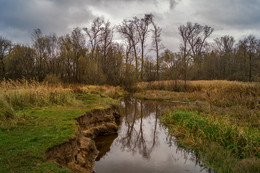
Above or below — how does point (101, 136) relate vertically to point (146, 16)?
below

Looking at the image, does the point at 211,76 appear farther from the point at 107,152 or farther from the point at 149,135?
the point at 107,152

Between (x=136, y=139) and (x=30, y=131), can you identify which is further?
(x=136, y=139)

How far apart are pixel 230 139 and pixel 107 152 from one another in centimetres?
402

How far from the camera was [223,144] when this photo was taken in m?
5.82

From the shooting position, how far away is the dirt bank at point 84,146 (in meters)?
4.11

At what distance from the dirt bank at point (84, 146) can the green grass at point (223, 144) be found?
3262mm

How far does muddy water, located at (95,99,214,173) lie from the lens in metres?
5.13

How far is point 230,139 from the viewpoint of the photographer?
5805mm

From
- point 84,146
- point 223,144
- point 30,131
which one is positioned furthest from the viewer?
point 223,144

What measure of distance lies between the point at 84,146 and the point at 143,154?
205 cm

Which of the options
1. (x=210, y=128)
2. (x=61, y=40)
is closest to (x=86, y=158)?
(x=210, y=128)

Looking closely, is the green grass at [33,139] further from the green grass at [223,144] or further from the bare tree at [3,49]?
the bare tree at [3,49]

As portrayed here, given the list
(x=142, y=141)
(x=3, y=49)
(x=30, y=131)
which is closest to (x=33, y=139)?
(x=30, y=131)

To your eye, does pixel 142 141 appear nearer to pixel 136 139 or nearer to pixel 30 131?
pixel 136 139
